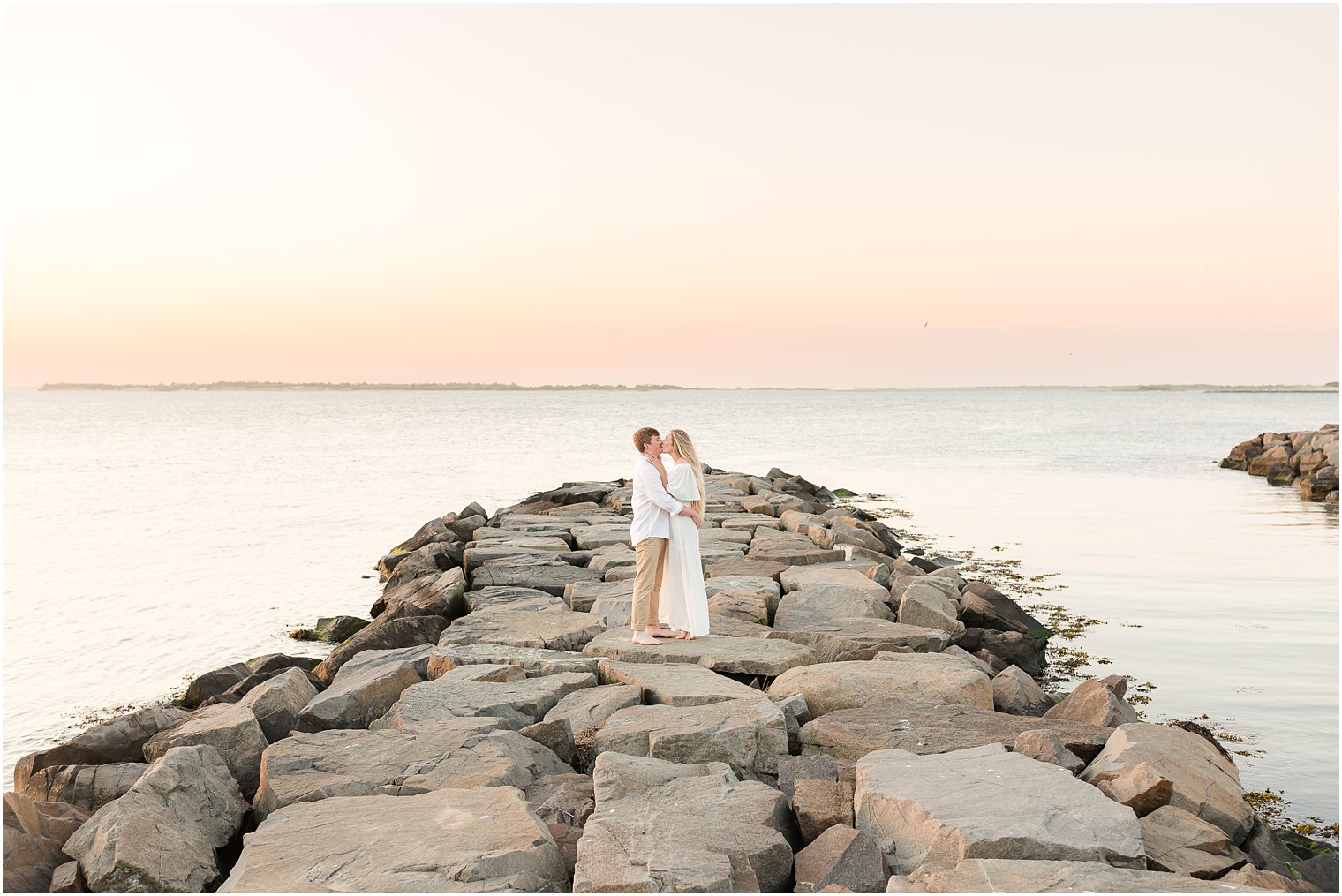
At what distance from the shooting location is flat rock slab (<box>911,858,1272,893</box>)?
368 centimetres

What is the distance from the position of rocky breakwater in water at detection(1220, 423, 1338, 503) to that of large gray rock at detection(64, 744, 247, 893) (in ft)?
80.6

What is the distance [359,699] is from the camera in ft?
21.4

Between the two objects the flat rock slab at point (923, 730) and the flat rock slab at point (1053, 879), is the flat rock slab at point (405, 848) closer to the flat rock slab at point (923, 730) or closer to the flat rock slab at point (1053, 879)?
the flat rock slab at point (1053, 879)

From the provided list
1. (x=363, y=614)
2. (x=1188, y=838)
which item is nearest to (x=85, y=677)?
(x=363, y=614)

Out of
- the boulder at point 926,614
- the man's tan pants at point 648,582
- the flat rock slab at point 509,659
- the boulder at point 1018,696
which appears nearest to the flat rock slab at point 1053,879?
the boulder at point 1018,696

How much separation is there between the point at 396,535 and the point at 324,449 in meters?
25.8

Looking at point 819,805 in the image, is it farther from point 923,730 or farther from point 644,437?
point 644,437

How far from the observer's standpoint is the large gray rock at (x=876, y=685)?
622 cm

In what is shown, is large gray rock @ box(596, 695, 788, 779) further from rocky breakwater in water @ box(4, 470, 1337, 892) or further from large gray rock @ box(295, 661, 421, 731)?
large gray rock @ box(295, 661, 421, 731)

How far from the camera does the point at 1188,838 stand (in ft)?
14.3

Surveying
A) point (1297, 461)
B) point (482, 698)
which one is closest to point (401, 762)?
point (482, 698)

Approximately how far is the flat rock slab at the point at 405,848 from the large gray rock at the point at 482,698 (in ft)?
4.31

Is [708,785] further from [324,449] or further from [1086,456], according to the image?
[324,449]

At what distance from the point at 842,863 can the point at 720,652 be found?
331 centimetres
